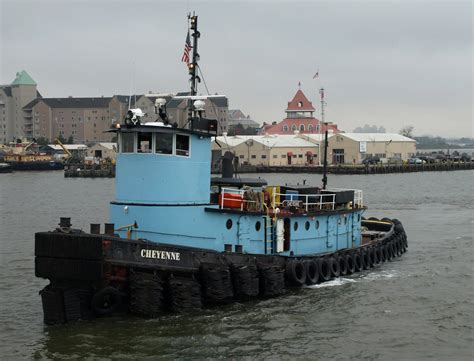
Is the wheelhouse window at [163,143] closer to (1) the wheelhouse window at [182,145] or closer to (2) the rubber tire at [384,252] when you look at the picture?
(1) the wheelhouse window at [182,145]

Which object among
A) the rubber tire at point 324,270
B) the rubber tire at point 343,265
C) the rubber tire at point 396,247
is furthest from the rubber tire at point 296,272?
the rubber tire at point 396,247

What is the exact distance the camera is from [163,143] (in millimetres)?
18312

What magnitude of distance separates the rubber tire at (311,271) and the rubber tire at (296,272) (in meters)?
0.19

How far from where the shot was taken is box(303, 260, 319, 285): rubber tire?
21375mm

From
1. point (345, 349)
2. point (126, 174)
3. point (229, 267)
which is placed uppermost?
point (126, 174)

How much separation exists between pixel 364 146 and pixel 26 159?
56675mm

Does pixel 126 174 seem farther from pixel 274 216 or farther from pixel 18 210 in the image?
pixel 18 210

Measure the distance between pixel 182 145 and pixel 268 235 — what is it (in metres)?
4.09

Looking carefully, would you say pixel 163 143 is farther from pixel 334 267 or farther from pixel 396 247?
pixel 396 247

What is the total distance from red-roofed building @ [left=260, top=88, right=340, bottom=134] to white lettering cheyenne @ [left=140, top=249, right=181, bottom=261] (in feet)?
371

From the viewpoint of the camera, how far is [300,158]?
10550 cm

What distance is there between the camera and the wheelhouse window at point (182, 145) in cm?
1856

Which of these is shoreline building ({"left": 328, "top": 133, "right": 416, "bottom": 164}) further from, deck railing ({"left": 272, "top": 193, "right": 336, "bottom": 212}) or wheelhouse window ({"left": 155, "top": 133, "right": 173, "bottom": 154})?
wheelhouse window ({"left": 155, "top": 133, "right": 173, "bottom": 154})

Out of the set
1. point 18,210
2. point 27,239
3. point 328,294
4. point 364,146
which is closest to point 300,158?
point 364,146
